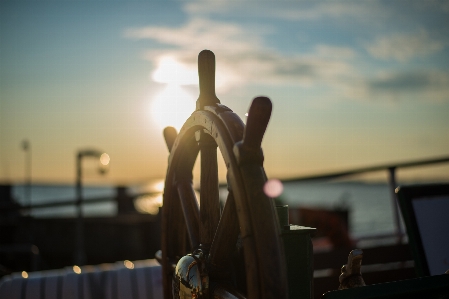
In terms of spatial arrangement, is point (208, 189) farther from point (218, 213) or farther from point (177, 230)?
point (177, 230)

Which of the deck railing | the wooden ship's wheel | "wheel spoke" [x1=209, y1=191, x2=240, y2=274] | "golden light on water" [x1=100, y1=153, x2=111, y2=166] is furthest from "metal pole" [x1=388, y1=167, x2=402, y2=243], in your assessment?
"golden light on water" [x1=100, y1=153, x2=111, y2=166]

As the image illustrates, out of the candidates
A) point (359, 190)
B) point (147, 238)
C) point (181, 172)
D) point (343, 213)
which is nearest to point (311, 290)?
point (181, 172)

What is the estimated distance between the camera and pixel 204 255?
120 centimetres

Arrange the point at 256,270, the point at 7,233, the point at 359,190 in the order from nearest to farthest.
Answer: the point at 256,270 → the point at 7,233 → the point at 359,190

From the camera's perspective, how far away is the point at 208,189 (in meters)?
1.31

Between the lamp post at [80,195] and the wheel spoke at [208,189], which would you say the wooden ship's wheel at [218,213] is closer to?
the wheel spoke at [208,189]

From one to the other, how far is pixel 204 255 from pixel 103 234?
1230cm

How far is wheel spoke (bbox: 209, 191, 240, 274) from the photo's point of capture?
107 cm

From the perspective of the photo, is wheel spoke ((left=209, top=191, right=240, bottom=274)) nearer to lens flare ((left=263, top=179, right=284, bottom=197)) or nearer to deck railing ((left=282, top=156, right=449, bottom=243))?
lens flare ((left=263, top=179, right=284, bottom=197))

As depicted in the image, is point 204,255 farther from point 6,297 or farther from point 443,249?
point 6,297

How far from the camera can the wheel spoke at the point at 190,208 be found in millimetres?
1365

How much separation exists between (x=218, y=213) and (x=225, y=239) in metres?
0.20

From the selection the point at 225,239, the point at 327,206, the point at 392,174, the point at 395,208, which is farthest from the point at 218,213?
the point at 327,206

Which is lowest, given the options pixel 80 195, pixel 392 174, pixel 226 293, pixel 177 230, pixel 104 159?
pixel 226 293
